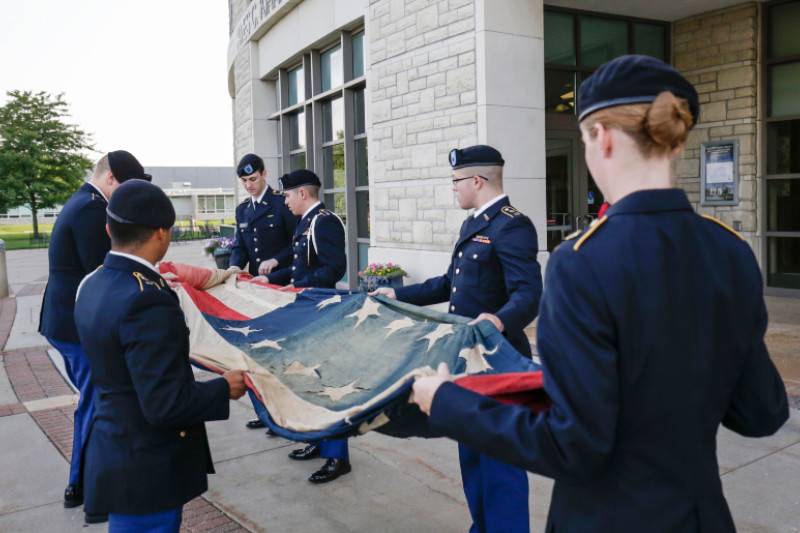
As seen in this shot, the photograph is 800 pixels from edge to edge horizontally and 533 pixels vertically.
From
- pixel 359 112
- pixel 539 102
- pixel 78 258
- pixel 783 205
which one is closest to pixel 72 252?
pixel 78 258

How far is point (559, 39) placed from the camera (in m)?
10.4

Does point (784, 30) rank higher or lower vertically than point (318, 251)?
higher

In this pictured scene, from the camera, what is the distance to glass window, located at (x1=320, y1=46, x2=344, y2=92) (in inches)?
535

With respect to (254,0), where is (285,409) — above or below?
below

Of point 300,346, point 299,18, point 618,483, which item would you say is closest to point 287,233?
point 300,346

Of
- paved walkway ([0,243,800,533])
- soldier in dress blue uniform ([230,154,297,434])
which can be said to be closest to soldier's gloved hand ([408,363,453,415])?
paved walkway ([0,243,800,533])

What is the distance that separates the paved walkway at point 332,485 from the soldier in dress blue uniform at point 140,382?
1675 mm

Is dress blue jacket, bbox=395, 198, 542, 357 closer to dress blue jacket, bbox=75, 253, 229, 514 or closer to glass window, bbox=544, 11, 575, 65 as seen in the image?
dress blue jacket, bbox=75, 253, 229, 514

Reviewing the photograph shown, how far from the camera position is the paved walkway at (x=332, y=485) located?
13.9ft

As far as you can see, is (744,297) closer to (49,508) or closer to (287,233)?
(49,508)

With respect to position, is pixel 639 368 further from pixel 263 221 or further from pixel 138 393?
pixel 263 221

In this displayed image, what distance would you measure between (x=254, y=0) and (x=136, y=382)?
1598 cm

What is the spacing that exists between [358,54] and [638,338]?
12018 millimetres

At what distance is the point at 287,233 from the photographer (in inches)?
261
